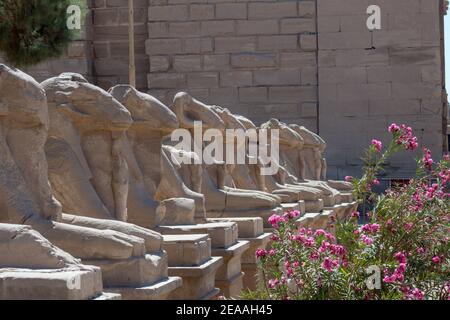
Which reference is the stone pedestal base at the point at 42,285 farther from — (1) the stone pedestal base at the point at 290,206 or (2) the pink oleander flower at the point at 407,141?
(1) the stone pedestal base at the point at 290,206

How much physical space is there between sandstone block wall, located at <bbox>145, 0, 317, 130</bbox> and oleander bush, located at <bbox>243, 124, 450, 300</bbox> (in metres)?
13.0

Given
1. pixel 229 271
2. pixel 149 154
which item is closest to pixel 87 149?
pixel 149 154

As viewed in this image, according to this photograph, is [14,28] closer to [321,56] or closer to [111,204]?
[321,56]

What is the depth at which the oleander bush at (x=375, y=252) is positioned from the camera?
214 inches

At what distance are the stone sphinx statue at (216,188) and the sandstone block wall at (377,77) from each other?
1063 cm

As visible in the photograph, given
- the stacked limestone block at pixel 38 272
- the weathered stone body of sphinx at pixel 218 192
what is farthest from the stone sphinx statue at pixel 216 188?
the stacked limestone block at pixel 38 272

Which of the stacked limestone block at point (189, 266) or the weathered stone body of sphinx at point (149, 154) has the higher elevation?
the weathered stone body of sphinx at point (149, 154)

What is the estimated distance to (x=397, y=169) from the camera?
19.8m

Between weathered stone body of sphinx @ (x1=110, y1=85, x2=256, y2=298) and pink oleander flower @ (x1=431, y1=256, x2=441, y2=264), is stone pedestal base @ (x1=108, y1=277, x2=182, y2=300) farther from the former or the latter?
weathered stone body of sphinx @ (x1=110, y1=85, x2=256, y2=298)

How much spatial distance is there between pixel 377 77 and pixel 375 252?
14.2 metres

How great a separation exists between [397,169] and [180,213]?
1283 cm

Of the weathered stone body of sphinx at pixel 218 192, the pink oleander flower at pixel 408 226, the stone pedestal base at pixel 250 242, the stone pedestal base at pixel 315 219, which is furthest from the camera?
the stone pedestal base at pixel 315 219

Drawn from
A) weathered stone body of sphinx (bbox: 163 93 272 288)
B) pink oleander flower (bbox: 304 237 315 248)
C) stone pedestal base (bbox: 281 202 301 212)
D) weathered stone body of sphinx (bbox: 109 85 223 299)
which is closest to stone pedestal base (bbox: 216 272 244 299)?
weathered stone body of sphinx (bbox: 109 85 223 299)

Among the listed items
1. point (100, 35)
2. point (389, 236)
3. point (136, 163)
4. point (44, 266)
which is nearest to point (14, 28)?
point (100, 35)
